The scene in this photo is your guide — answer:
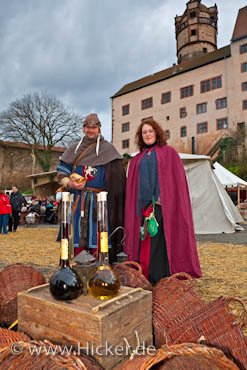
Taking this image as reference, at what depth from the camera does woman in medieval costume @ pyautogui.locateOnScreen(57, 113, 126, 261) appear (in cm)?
249

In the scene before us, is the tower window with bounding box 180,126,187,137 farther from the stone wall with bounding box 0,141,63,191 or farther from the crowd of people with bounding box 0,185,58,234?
the crowd of people with bounding box 0,185,58,234

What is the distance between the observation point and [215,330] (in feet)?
4.56

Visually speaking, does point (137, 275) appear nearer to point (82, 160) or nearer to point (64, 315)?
point (64, 315)

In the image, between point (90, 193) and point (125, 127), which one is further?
point (125, 127)

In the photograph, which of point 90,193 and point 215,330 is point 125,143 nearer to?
point 90,193

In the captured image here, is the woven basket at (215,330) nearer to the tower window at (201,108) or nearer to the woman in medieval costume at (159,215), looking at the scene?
the woman in medieval costume at (159,215)

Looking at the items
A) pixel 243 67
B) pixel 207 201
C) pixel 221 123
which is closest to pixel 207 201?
pixel 207 201

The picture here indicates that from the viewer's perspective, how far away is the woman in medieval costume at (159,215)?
2578 millimetres

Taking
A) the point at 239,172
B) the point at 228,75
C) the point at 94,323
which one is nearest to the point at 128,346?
the point at 94,323

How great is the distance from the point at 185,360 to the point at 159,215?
1556mm

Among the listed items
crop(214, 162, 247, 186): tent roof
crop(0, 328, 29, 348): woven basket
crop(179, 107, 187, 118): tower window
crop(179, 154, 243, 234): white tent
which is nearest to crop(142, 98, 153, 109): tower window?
crop(179, 107, 187, 118): tower window

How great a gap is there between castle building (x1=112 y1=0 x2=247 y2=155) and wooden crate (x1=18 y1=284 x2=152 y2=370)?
2814 centimetres

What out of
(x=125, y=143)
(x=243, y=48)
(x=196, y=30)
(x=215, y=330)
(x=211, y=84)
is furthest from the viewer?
(x=196, y=30)

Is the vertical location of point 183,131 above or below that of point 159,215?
above
